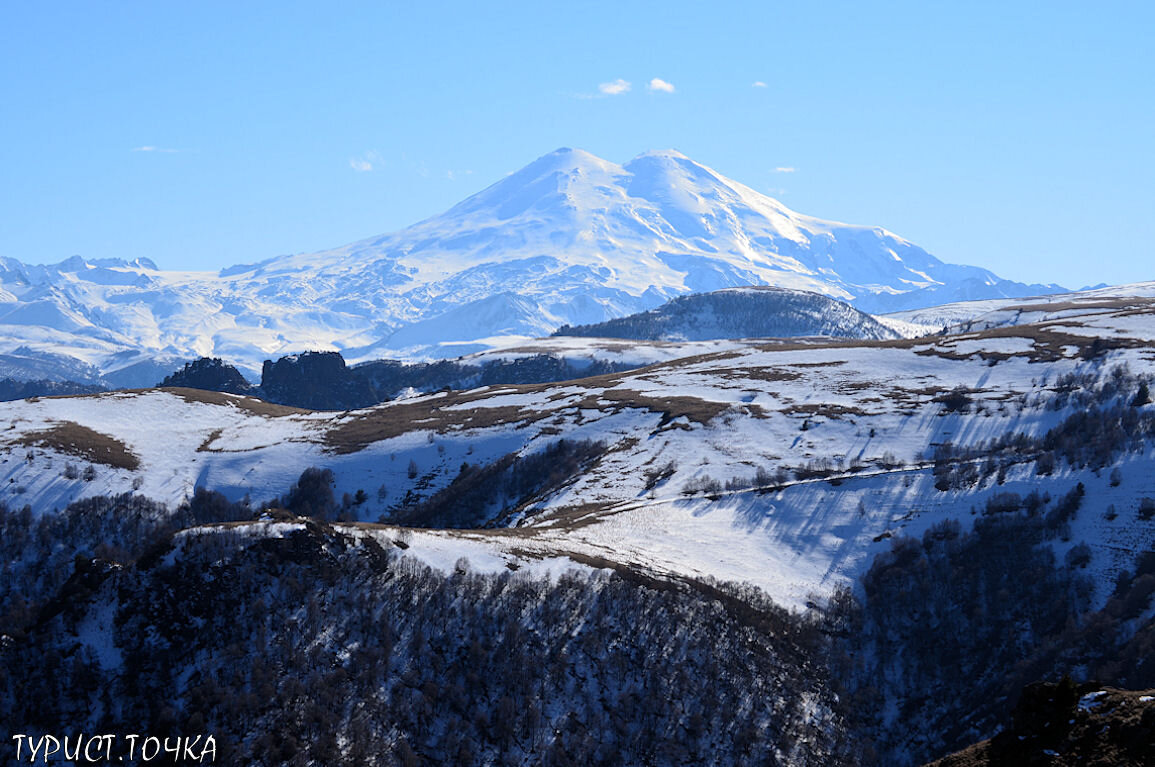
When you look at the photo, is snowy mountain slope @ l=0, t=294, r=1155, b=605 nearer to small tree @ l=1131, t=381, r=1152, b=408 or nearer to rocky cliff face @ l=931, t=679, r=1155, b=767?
small tree @ l=1131, t=381, r=1152, b=408

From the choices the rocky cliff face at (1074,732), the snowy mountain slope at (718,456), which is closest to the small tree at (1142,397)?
the snowy mountain slope at (718,456)

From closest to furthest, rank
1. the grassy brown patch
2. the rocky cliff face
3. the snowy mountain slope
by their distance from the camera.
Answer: the rocky cliff face → the snowy mountain slope → the grassy brown patch

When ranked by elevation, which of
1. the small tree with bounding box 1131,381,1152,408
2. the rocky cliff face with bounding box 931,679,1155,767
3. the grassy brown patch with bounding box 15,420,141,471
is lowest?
the grassy brown patch with bounding box 15,420,141,471

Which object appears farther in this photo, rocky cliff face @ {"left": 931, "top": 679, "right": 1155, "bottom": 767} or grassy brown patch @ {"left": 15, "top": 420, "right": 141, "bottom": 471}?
grassy brown patch @ {"left": 15, "top": 420, "right": 141, "bottom": 471}

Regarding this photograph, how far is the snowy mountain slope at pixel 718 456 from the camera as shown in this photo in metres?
106

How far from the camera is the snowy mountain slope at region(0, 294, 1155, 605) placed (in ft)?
348

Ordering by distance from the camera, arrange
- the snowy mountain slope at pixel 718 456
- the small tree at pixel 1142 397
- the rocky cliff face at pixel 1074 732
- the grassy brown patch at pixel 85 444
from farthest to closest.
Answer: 1. the grassy brown patch at pixel 85 444
2. the small tree at pixel 1142 397
3. the snowy mountain slope at pixel 718 456
4. the rocky cliff face at pixel 1074 732

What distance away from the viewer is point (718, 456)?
461 feet

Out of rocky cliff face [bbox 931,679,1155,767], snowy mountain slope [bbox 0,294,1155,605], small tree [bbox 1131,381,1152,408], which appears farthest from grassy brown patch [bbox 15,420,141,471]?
rocky cliff face [bbox 931,679,1155,767]

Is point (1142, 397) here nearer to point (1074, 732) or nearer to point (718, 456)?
point (718, 456)

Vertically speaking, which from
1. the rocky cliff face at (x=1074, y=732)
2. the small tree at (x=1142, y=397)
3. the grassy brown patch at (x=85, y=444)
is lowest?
the grassy brown patch at (x=85, y=444)

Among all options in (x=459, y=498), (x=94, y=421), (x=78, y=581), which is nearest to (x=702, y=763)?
(x=78, y=581)

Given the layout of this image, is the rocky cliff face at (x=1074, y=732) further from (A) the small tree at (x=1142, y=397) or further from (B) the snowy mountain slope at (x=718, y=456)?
(A) the small tree at (x=1142, y=397)

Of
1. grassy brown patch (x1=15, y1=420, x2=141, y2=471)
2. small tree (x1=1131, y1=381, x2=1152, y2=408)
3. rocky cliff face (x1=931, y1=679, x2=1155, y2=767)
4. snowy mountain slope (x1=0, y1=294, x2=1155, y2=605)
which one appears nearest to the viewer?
A: rocky cliff face (x1=931, y1=679, x2=1155, y2=767)
